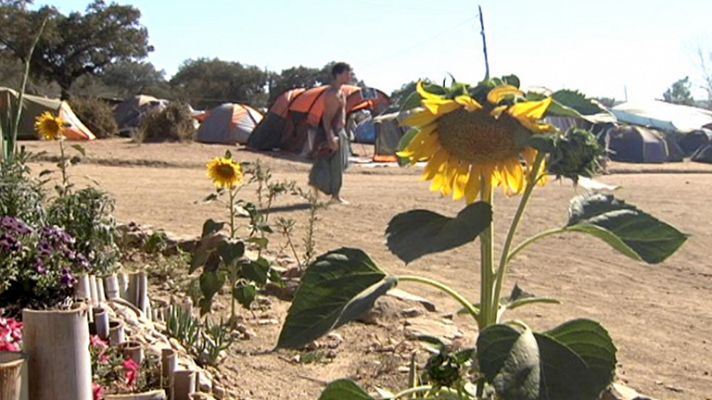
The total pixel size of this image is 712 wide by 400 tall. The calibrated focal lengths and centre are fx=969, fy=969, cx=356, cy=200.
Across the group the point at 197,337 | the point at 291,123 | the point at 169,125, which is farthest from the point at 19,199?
the point at 169,125

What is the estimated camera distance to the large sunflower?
143cm

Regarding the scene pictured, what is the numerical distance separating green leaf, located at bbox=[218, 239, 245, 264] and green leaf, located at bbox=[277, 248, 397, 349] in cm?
246

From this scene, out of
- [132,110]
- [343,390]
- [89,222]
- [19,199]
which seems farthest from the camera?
[132,110]

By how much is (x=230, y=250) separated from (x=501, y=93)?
2641 mm

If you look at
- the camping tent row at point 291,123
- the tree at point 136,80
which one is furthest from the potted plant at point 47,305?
the tree at point 136,80

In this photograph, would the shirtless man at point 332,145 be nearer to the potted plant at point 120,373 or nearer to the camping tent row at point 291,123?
the potted plant at point 120,373

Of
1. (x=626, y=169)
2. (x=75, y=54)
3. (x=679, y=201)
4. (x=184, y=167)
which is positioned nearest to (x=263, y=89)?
(x=75, y=54)

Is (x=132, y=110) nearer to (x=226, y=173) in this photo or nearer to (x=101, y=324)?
(x=226, y=173)

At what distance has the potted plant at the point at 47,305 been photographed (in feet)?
6.86

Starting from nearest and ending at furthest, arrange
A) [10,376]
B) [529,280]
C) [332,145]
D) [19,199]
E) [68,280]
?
1. [10,376]
2. [68,280]
3. [19,199]
4. [529,280]
5. [332,145]

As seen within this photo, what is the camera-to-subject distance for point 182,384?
290 cm

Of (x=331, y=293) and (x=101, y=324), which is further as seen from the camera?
(x=101, y=324)

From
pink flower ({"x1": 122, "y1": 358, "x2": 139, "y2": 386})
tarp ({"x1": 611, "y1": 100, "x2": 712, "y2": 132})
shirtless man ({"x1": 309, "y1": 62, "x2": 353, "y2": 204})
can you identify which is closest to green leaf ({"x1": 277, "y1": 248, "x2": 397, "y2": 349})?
pink flower ({"x1": 122, "y1": 358, "x2": 139, "y2": 386})

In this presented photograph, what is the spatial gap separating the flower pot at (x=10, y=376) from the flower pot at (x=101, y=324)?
102 centimetres
